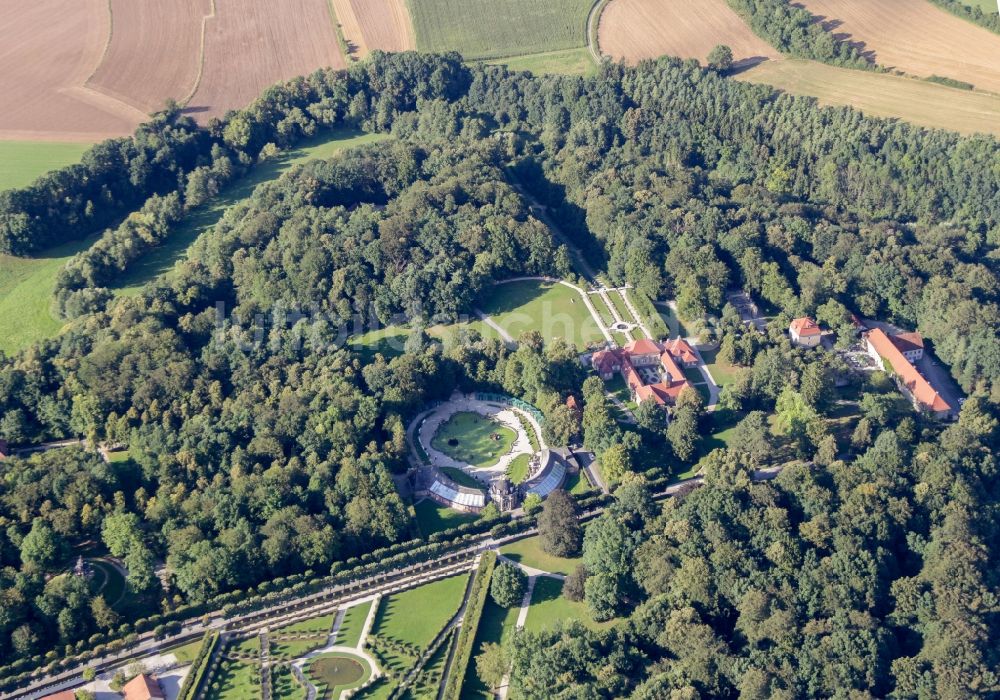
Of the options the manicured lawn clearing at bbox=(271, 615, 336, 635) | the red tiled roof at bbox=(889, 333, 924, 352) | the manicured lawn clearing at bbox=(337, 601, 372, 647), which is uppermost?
the red tiled roof at bbox=(889, 333, 924, 352)

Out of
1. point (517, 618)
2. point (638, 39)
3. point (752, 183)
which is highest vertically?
point (638, 39)

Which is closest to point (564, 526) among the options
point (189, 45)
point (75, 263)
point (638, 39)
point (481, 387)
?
point (481, 387)

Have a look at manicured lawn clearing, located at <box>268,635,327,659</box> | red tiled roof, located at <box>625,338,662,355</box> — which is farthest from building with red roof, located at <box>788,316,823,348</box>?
manicured lawn clearing, located at <box>268,635,327,659</box>

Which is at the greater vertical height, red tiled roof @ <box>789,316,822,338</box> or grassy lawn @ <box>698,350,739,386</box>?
red tiled roof @ <box>789,316,822,338</box>

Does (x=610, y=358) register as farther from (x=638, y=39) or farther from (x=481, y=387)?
(x=638, y=39)

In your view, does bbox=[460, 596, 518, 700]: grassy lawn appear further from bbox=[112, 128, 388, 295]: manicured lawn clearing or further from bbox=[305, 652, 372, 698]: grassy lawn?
bbox=[112, 128, 388, 295]: manicured lawn clearing

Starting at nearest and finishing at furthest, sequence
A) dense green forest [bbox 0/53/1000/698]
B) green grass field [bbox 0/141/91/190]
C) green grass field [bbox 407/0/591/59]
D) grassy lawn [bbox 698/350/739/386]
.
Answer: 1. dense green forest [bbox 0/53/1000/698]
2. grassy lawn [bbox 698/350/739/386]
3. green grass field [bbox 0/141/91/190]
4. green grass field [bbox 407/0/591/59]
